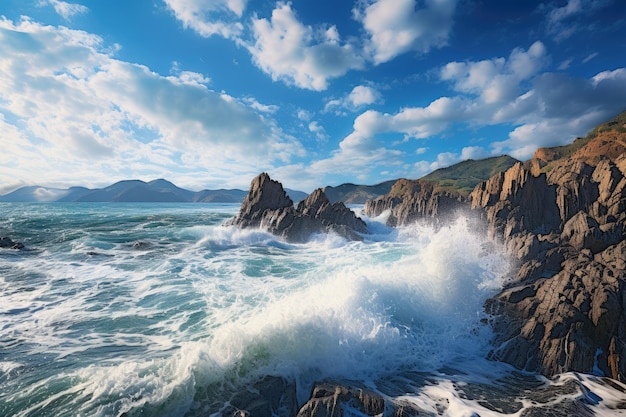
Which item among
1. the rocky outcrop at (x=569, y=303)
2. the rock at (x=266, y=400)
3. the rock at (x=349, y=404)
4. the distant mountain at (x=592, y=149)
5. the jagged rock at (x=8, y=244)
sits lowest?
the jagged rock at (x=8, y=244)

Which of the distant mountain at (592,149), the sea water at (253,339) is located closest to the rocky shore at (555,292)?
the sea water at (253,339)

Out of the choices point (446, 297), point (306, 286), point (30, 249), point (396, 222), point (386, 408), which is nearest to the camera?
point (386, 408)

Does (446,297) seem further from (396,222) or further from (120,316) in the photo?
(396,222)

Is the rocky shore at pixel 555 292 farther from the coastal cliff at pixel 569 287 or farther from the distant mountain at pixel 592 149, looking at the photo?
the distant mountain at pixel 592 149

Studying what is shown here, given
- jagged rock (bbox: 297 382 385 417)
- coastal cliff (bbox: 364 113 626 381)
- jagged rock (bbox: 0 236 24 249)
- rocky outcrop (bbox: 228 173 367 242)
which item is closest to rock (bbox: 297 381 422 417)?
jagged rock (bbox: 297 382 385 417)

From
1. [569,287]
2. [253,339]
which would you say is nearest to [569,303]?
[569,287]

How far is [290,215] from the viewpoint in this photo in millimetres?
37906

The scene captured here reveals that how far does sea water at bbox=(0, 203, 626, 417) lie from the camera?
7.85m

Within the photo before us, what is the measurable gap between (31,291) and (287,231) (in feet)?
76.4

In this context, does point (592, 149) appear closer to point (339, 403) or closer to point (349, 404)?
point (349, 404)

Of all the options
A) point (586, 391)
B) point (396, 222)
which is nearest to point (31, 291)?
point (586, 391)

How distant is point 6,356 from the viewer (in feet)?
31.7

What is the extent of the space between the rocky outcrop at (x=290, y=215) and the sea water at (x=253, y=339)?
15.5 m

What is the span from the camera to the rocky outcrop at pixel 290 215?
3672 cm
